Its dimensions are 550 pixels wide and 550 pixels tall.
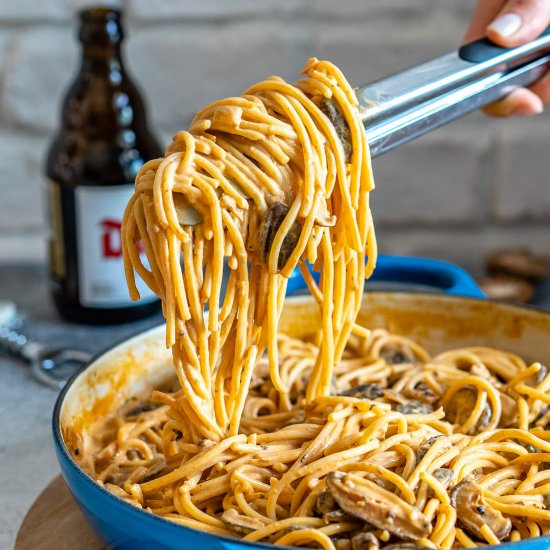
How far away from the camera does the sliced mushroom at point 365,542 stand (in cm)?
83

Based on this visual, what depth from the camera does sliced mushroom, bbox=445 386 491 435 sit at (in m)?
1.12

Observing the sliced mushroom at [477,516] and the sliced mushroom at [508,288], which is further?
the sliced mushroom at [508,288]

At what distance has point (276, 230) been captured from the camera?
966 mm

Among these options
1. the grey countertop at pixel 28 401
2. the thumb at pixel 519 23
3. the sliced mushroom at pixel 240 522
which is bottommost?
the grey countertop at pixel 28 401

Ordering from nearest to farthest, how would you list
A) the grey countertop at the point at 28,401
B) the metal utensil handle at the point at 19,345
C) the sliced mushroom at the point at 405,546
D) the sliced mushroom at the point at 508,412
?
the sliced mushroom at the point at 405,546
the sliced mushroom at the point at 508,412
the grey countertop at the point at 28,401
the metal utensil handle at the point at 19,345

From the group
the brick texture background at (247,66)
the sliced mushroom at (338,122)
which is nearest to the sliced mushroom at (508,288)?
the brick texture background at (247,66)

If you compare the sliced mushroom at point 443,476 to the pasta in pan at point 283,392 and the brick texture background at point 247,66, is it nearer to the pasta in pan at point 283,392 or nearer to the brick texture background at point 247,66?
the pasta in pan at point 283,392

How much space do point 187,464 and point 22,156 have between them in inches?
52.5

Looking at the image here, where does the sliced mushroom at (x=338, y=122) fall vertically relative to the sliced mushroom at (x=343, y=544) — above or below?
above

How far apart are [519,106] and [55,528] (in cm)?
90

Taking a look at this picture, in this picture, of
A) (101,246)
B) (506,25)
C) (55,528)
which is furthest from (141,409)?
(506,25)

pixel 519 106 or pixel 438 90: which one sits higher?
pixel 438 90

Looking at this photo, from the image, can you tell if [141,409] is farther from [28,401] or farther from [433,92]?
[433,92]

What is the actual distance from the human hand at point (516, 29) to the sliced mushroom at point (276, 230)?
→ 41cm
